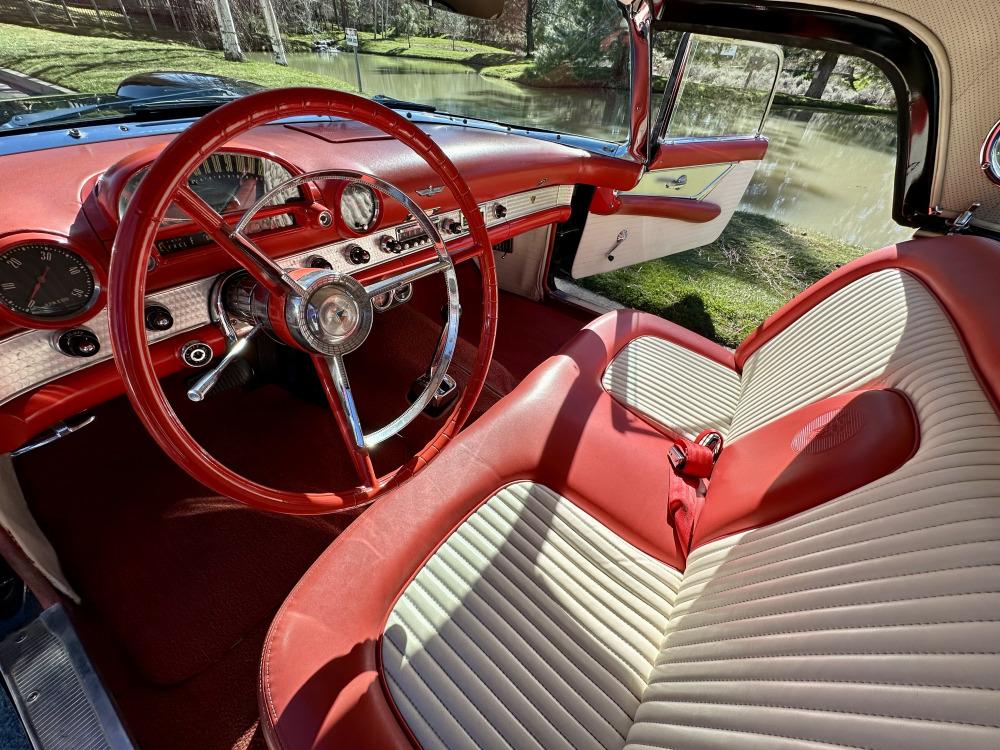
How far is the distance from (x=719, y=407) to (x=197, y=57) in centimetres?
159

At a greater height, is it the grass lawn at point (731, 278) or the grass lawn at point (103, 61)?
the grass lawn at point (103, 61)

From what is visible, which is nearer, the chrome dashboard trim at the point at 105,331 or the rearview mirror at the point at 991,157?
the chrome dashboard trim at the point at 105,331

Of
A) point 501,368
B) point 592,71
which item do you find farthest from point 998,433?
point 592,71

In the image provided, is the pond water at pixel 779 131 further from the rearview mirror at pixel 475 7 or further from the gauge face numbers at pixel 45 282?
the gauge face numbers at pixel 45 282

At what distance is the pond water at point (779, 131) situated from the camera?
1.63 m

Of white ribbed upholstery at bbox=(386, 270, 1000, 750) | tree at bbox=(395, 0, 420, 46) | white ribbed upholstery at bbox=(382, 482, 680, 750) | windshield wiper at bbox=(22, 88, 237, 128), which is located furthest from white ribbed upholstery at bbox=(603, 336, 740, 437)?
windshield wiper at bbox=(22, 88, 237, 128)

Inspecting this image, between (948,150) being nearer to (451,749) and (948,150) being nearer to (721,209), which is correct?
(721,209)

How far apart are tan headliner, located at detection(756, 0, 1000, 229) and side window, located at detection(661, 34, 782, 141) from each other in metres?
0.63

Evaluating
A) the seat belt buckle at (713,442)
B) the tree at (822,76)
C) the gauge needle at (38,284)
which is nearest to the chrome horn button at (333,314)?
the gauge needle at (38,284)

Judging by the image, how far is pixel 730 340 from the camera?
2641 mm

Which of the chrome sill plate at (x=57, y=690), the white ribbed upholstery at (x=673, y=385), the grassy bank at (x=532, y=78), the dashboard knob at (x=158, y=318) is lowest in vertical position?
the chrome sill plate at (x=57, y=690)

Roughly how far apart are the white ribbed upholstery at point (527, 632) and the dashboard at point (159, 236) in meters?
0.64

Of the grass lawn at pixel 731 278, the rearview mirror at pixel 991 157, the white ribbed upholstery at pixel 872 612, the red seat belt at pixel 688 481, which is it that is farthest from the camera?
the grass lawn at pixel 731 278

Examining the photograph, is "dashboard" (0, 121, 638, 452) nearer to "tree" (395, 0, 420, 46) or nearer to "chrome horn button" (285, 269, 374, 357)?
→ "chrome horn button" (285, 269, 374, 357)
